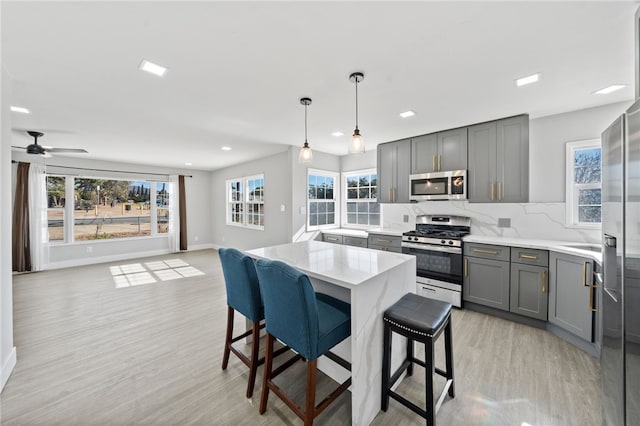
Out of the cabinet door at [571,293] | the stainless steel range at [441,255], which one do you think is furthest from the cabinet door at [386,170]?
the cabinet door at [571,293]

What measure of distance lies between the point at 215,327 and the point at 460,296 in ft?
10.1

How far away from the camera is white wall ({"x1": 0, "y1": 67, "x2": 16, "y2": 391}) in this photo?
6.17ft

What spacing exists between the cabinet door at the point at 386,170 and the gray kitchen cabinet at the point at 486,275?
1531 mm

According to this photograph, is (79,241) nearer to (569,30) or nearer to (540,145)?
(569,30)

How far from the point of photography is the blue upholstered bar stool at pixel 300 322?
138 cm

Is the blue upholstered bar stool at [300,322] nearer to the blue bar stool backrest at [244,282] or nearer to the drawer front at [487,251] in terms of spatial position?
the blue bar stool backrest at [244,282]

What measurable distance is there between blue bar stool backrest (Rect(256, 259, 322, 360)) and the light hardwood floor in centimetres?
59

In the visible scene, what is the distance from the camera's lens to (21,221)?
15.7 feet

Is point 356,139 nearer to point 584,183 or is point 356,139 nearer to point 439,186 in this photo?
point 439,186

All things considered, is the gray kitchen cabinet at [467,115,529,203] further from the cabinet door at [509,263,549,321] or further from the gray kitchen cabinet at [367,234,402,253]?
the gray kitchen cabinet at [367,234,402,253]

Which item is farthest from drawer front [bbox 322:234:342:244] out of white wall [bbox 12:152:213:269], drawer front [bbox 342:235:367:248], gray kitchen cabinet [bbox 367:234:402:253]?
white wall [bbox 12:152:213:269]

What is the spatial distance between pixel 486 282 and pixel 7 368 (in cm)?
469

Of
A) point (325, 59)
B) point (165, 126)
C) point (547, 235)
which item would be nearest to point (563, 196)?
point (547, 235)

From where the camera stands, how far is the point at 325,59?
1841mm
